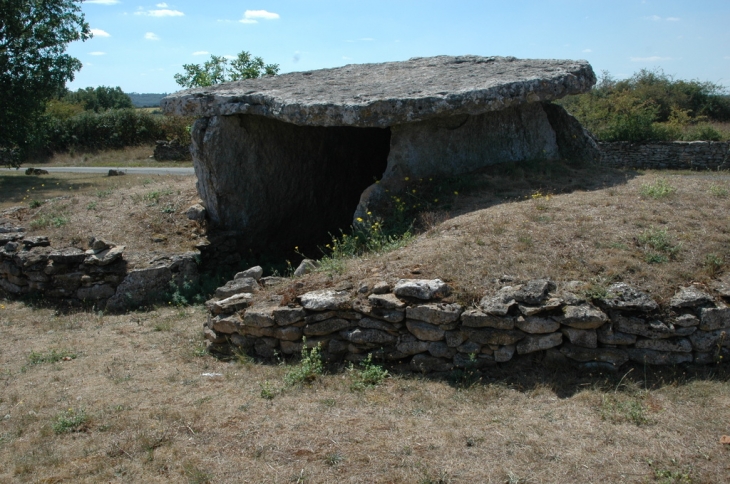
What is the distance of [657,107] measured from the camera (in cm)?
2312

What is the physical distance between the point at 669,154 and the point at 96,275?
14596mm

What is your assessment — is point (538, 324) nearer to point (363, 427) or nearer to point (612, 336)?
point (612, 336)

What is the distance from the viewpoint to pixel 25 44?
53.8ft

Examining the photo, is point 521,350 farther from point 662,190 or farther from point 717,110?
point 717,110

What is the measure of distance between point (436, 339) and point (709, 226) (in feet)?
9.87

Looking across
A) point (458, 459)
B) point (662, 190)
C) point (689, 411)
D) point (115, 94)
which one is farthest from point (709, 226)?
point (115, 94)

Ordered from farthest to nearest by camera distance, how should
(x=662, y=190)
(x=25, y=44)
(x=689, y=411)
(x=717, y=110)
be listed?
(x=717, y=110) → (x=25, y=44) → (x=662, y=190) → (x=689, y=411)

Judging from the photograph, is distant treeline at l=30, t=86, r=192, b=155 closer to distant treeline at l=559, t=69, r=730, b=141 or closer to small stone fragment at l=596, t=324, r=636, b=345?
distant treeline at l=559, t=69, r=730, b=141

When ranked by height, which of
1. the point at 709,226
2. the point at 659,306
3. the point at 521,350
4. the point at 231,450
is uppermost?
the point at 709,226

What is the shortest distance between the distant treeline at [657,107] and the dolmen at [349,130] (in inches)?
400

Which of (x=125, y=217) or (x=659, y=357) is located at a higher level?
(x=125, y=217)

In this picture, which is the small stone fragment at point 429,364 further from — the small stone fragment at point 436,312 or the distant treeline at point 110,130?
the distant treeline at point 110,130

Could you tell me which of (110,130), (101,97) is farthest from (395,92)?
(101,97)

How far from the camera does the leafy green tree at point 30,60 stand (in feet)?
53.0
